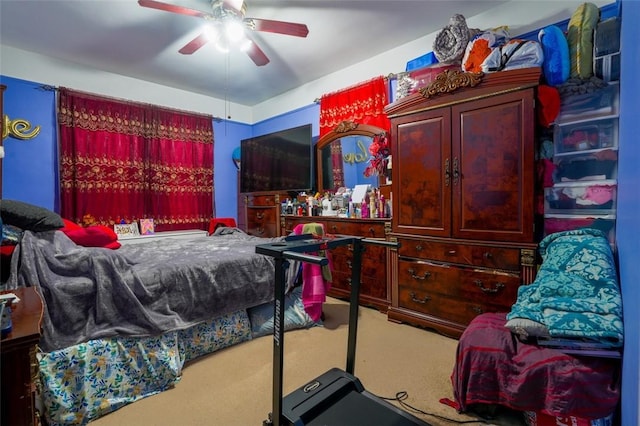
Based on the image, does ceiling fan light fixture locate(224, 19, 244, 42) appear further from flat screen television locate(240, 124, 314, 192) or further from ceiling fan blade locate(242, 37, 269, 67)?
flat screen television locate(240, 124, 314, 192)

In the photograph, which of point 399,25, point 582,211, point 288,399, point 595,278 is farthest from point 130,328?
point 399,25

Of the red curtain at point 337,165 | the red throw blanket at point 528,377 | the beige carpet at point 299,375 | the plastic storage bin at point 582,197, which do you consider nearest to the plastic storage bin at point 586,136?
the plastic storage bin at point 582,197

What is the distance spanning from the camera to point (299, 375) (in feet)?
6.17

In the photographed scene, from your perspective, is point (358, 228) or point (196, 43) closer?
point (196, 43)

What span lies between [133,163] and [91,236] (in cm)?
218

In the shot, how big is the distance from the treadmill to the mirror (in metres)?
1.94

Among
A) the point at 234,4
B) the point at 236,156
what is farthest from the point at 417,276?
the point at 236,156

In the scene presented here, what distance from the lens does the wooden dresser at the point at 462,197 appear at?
6.69 feet

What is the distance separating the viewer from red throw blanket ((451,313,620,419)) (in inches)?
48.1

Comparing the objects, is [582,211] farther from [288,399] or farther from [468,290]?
[288,399]

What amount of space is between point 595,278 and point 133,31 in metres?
3.98

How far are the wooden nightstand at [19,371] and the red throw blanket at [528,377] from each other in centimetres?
184

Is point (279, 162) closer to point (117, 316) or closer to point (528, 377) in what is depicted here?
point (117, 316)

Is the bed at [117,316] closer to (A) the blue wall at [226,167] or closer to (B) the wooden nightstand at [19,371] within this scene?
(B) the wooden nightstand at [19,371]
